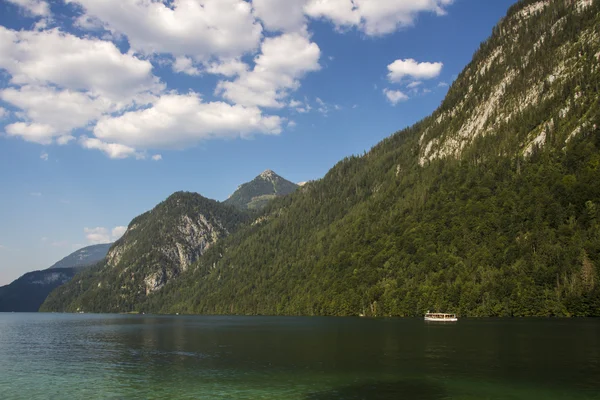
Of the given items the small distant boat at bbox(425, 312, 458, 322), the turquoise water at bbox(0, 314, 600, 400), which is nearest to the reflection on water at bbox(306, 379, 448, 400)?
the turquoise water at bbox(0, 314, 600, 400)

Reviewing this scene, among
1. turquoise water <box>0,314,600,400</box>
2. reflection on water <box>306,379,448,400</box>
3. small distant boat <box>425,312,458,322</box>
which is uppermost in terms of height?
reflection on water <box>306,379,448,400</box>

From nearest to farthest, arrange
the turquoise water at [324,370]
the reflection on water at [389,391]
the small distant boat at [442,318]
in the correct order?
the reflection on water at [389,391]
the turquoise water at [324,370]
the small distant boat at [442,318]

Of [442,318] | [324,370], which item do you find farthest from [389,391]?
[442,318]

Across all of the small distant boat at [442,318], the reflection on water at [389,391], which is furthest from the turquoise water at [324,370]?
the small distant boat at [442,318]

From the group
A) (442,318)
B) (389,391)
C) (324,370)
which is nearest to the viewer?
(389,391)

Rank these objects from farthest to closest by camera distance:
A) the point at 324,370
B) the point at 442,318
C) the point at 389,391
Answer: the point at 442,318
the point at 324,370
the point at 389,391

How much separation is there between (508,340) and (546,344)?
9.60 m

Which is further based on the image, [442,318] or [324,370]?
[442,318]

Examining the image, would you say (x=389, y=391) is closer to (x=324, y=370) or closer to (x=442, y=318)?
(x=324, y=370)

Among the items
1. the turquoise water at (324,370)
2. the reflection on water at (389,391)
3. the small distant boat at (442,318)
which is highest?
the reflection on water at (389,391)

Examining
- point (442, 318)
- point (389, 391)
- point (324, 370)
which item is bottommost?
point (442, 318)

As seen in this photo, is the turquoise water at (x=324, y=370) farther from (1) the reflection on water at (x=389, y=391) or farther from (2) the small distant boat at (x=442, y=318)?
(2) the small distant boat at (x=442, y=318)

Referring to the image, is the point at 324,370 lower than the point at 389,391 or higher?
lower

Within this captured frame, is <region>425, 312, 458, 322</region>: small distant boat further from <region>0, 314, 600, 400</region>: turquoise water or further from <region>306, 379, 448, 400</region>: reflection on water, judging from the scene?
<region>306, 379, 448, 400</region>: reflection on water
